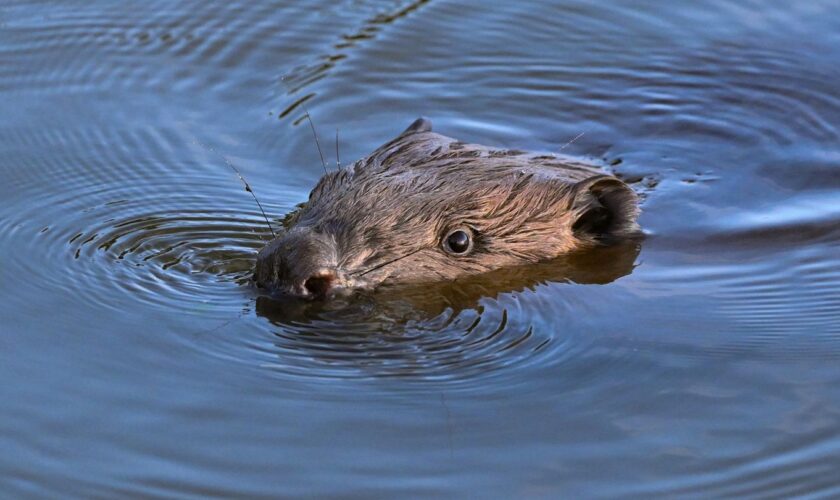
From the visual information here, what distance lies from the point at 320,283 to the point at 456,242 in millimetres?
777

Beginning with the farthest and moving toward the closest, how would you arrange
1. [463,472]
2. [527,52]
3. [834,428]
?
[527,52]
[834,428]
[463,472]

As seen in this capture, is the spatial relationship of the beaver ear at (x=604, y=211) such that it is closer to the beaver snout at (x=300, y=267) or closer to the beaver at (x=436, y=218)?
the beaver at (x=436, y=218)

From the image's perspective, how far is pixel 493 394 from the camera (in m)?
4.87

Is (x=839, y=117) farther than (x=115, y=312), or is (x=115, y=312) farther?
(x=839, y=117)

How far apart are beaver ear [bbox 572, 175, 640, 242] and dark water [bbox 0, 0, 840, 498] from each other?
0.43 ft

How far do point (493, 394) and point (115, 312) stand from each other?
1505 millimetres

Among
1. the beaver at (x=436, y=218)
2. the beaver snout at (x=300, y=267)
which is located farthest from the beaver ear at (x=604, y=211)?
the beaver snout at (x=300, y=267)

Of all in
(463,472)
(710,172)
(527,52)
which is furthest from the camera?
(527,52)

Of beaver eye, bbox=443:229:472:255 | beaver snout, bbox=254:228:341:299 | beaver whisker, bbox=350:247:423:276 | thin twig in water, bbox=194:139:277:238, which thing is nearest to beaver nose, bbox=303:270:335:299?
beaver snout, bbox=254:228:341:299

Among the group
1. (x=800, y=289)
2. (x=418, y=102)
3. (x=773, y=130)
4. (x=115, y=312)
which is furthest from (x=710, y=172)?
(x=115, y=312)

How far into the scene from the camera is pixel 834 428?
4.69m

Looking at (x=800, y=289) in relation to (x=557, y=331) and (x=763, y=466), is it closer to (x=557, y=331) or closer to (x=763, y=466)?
(x=557, y=331)

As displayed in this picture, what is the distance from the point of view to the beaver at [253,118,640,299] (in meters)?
5.47

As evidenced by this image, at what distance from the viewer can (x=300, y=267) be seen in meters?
5.29
